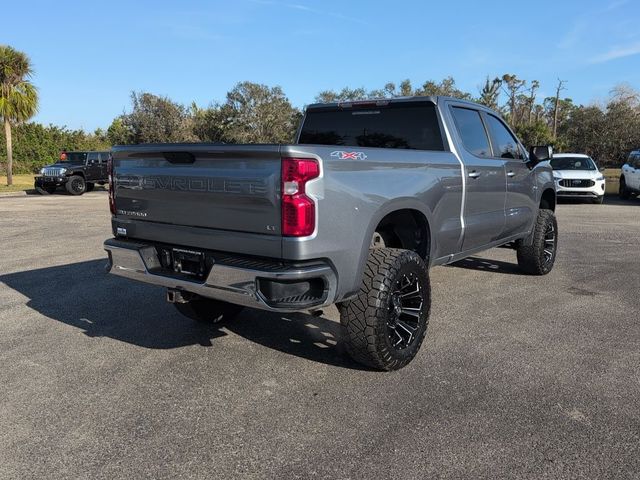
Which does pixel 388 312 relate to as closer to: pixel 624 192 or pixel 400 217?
pixel 400 217

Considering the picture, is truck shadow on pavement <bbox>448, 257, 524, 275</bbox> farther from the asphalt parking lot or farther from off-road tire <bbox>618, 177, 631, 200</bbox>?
off-road tire <bbox>618, 177, 631, 200</bbox>

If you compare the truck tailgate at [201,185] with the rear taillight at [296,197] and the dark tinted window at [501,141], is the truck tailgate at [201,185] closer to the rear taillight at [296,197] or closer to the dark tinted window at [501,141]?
the rear taillight at [296,197]

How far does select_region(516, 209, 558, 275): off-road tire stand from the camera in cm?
657

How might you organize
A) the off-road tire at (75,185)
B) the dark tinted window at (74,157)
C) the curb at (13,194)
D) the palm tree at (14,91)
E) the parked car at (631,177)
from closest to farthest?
the parked car at (631,177) < the curb at (13,194) < the off-road tire at (75,185) < the dark tinted window at (74,157) < the palm tree at (14,91)

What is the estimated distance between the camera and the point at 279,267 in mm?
3127

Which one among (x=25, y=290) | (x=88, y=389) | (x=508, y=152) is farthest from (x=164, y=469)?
(x=508, y=152)

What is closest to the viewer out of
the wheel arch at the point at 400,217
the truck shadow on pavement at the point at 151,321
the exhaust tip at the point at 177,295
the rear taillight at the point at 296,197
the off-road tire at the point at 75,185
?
the rear taillight at the point at 296,197

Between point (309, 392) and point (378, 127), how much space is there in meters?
2.69

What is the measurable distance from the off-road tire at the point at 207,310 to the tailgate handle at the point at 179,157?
1.43 metres

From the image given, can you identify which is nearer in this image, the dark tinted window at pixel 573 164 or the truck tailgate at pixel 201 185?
the truck tailgate at pixel 201 185

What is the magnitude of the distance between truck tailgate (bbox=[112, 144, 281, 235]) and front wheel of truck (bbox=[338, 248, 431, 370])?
2.71 ft

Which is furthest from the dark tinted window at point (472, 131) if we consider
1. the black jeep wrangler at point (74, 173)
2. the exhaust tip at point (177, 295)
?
the black jeep wrangler at point (74, 173)

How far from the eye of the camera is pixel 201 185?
350 cm

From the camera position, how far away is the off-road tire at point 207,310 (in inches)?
186
